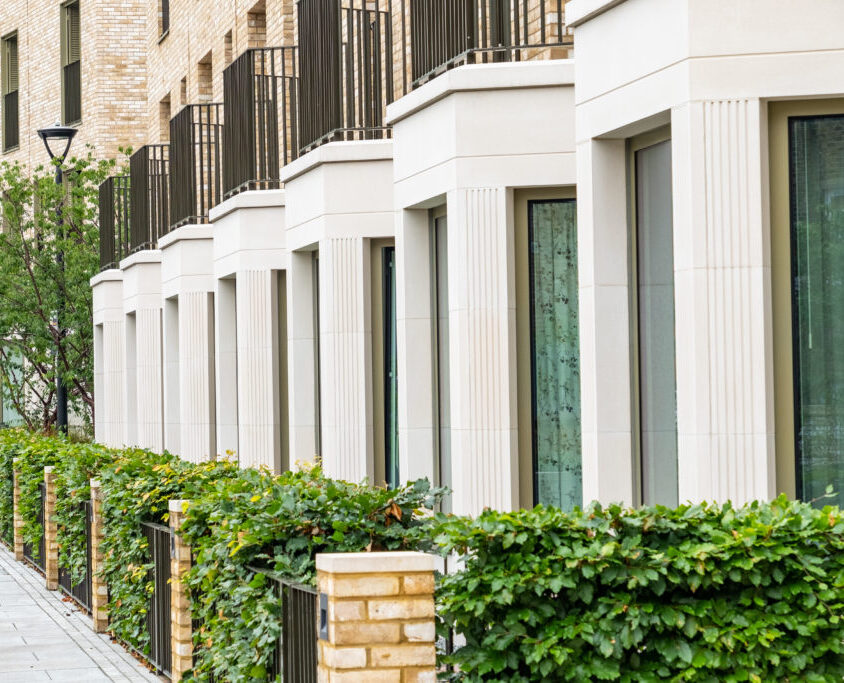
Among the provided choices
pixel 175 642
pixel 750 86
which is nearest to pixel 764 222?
pixel 750 86

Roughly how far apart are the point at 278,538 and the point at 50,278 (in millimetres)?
25650

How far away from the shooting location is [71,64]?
40875 mm

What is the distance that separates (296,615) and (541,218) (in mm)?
5010

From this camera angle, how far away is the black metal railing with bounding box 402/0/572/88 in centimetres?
1170

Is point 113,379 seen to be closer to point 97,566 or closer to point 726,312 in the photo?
point 97,566

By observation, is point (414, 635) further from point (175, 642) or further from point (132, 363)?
point (132, 363)

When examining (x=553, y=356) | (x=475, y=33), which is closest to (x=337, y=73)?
(x=475, y=33)

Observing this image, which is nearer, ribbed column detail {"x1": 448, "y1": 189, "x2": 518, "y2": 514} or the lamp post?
ribbed column detail {"x1": 448, "y1": 189, "x2": 518, "y2": 514}

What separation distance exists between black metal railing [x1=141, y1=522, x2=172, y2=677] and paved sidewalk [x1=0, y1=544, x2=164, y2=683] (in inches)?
6.2

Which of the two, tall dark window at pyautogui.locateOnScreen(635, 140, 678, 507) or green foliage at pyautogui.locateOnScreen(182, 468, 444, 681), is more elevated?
tall dark window at pyautogui.locateOnScreen(635, 140, 678, 507)

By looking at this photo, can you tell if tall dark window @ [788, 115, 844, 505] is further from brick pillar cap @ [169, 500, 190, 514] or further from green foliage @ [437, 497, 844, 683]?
brick pillar cap @ [169, 500, 190, 514]

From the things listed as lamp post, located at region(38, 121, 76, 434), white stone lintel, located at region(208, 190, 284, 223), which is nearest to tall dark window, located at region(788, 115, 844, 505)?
white stone lintel, located at region(208, 190, 284, 223)

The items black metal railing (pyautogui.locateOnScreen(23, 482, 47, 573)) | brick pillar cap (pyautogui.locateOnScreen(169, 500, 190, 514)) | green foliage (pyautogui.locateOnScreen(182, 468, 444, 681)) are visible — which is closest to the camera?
green foliage (pyautogui.locateOnScreen(182, 468, 444, 681))

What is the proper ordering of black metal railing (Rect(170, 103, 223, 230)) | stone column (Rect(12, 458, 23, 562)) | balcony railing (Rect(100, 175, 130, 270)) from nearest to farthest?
1. stone column (Rect(12, 458, 23, 562))
2. black metal railing (Rect(170, 103, 223, 230))
3. balcony railing (Rect(100, 175, 130, 270))
